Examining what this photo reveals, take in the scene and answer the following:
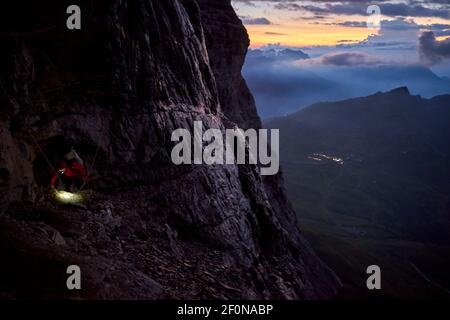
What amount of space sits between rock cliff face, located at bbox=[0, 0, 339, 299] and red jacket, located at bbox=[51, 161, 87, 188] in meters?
0.62

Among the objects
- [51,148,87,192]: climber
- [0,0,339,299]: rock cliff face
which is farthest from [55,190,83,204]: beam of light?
[0,0,339,299]: rock cliff face

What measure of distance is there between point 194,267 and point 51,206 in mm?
6950

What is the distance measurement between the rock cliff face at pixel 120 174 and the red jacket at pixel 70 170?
0.62 m

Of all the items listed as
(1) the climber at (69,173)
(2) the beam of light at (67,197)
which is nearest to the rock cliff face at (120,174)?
(2) the beam of light at (67,197)

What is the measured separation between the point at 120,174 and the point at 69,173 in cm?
328

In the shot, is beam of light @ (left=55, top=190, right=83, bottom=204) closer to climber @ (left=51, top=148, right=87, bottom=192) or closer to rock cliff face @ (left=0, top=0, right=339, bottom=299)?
climber @ (left=51, top=148, right=87, bottom=192)

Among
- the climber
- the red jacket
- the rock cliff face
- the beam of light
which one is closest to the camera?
the rock cliff face

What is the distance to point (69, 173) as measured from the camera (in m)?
18.6

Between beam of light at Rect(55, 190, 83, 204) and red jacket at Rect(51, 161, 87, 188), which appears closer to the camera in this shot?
beam of light at Rect(55, 190, 83, 204)

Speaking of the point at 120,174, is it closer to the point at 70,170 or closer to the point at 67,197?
the point at 70,170

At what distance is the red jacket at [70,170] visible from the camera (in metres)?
18.3

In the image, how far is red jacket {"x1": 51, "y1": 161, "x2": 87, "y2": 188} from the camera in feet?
60.1

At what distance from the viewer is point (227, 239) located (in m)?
23.9
